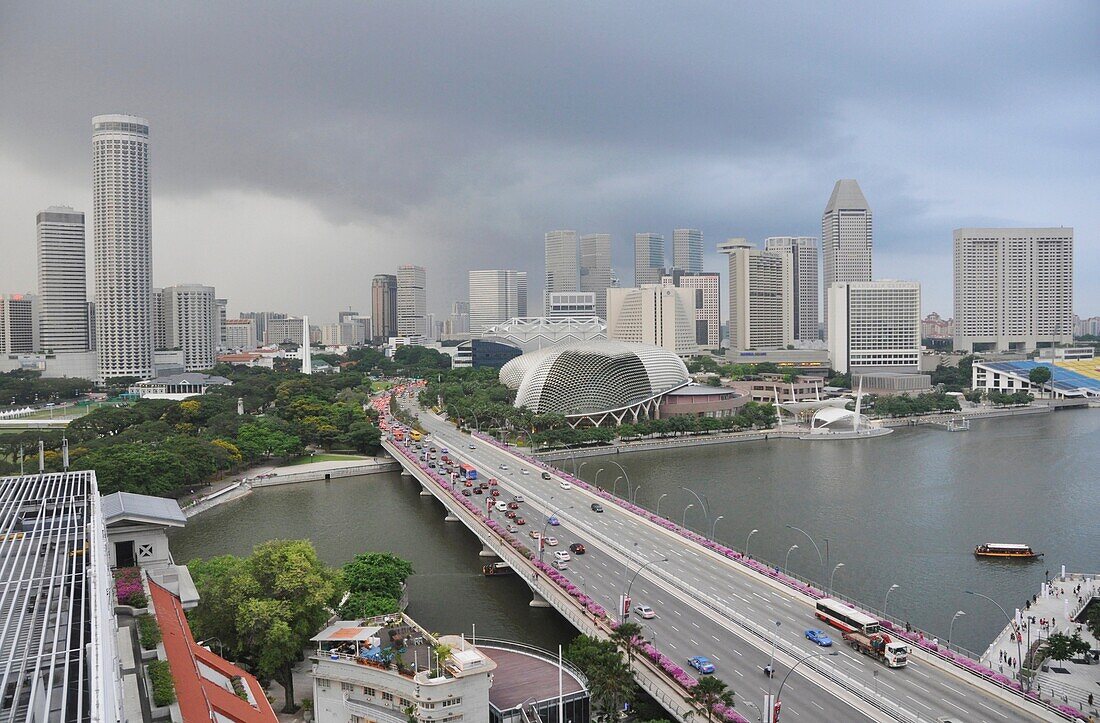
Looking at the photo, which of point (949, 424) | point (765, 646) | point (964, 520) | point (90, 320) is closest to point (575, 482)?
point (964, 520)

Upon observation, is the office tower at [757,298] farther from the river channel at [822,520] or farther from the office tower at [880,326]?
the river channel at [822,520]

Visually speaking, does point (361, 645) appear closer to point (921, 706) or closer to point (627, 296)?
point (921, 706)

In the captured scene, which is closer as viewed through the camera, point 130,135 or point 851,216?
point 130,135

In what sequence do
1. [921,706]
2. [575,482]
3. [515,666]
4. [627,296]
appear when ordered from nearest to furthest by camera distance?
[921,706], [515,666], [575,482], [627,296]

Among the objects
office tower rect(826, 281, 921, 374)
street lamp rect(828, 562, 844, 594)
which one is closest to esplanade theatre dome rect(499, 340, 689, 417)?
street lamp rect(828, 562, 844, 594)

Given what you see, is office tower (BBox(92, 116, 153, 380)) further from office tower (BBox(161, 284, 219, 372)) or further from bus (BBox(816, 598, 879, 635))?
bus (BBox(816, 598, 879, 635))

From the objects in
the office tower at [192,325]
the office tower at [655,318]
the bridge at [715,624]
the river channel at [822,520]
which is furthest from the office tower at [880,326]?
the office tower at [192,325]
